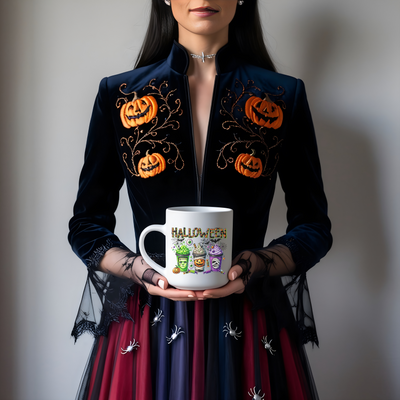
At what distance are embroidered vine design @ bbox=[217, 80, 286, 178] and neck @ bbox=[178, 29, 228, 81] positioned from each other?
0.24 ft

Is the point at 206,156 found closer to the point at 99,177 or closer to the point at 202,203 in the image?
the point at 202,203

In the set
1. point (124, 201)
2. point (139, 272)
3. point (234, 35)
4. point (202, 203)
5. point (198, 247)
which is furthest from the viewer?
point (124, 201)

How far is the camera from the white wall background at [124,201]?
1.18 m

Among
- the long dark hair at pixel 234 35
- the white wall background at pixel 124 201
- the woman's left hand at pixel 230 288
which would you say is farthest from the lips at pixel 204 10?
the woman's left hand at pixel 230 288

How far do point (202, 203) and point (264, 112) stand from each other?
0.25m

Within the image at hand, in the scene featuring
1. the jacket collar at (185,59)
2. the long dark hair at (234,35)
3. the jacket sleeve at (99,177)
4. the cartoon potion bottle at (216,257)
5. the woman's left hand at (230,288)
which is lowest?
the woman's left hand at (230,288)

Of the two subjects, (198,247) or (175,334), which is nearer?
(198,247)

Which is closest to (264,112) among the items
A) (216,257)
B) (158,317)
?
(216,257)

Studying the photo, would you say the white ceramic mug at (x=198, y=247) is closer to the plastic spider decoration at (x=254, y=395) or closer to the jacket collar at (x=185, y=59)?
the plastic spider decoration at (x=254, y=395)

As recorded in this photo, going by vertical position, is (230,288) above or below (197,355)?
above

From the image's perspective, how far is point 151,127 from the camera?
2.89ft

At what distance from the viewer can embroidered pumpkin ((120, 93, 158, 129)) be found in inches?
34.9

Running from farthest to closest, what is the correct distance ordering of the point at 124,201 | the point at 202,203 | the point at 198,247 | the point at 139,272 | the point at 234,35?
1. the point at 124,201
2. the point at 234,35
3. the point at 202,203
4. the point at 139,272
5. the point at 198,247

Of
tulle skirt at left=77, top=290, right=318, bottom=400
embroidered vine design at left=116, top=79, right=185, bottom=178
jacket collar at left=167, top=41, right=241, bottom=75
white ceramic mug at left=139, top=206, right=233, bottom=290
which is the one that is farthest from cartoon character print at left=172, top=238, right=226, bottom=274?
jacket collar at left=167, top=41, right=241, bottom=75
